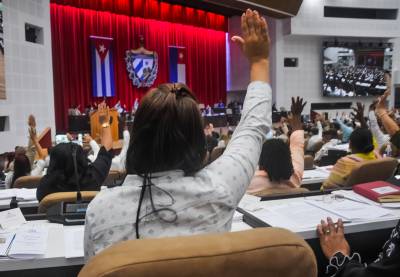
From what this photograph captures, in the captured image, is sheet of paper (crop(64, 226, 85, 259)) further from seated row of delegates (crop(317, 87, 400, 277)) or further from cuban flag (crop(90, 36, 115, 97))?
cuban flag (crop(90, 36, 115, 97))

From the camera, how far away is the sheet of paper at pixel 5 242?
4.75 feet

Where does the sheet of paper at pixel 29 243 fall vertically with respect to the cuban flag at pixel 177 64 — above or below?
below

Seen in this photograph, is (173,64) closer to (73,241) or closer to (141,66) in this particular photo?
(141,66)

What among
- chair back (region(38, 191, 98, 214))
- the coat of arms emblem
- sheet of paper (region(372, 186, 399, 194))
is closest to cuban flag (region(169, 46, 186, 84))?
the coat of arms emblem

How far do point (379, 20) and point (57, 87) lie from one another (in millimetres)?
12352

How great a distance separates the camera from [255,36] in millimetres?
1335

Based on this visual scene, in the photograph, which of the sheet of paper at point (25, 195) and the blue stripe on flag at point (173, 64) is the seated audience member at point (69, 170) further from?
the blue stripe on flag at point (173, 64)

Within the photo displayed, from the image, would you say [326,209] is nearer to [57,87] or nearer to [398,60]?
[57,87]

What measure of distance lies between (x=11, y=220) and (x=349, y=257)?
54.3 inches

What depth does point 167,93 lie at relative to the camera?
3.54ft

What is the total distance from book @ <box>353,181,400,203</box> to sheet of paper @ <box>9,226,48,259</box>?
1444 mm

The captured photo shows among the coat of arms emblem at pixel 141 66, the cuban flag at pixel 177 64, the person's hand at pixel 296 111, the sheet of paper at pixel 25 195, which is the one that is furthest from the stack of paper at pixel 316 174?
the cuban flag at pixel 177 64

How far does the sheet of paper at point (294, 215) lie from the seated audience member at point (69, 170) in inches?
48.8

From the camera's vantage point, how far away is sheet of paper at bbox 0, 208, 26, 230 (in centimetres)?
177
